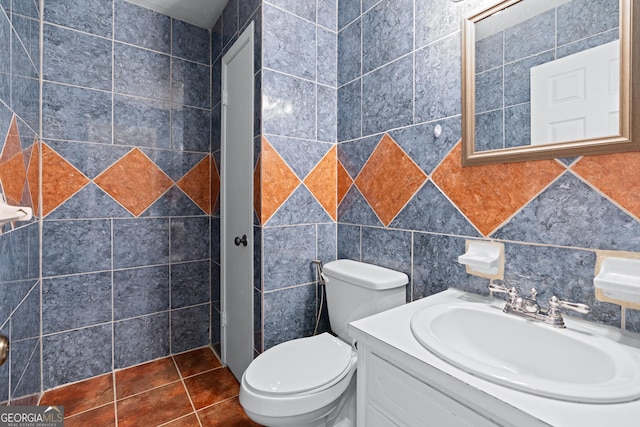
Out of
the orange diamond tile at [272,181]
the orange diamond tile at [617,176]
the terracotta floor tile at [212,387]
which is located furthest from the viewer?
the terracotta floor tile at [212,387]

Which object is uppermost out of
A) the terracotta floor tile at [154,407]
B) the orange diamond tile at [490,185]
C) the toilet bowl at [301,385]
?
the orange diamond tile at [490,185]

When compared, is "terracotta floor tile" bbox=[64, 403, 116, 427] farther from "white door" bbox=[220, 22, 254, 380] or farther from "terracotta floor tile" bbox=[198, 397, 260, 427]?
"white door" bbox=[220, 22, 254, 380]

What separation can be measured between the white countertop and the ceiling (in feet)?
6.95

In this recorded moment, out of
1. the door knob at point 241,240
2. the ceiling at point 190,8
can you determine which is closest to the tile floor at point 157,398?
the door knob at point 241,240

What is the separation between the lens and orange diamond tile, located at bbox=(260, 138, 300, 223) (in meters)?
1.50

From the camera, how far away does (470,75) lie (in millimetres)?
1092

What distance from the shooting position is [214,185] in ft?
7.01

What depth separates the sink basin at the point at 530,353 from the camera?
558mm

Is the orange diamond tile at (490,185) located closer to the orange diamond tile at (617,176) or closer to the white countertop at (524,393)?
the orange diamond tile at (617,176)

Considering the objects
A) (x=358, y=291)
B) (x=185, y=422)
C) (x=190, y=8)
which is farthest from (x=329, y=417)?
(x=190, y=8)

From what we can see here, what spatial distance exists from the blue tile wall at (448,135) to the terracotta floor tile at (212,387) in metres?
1.02

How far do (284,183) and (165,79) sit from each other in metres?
1.24

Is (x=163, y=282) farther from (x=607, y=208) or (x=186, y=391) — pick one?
(x=607, y=208)

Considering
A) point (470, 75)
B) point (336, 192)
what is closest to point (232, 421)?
point (336, 192)
